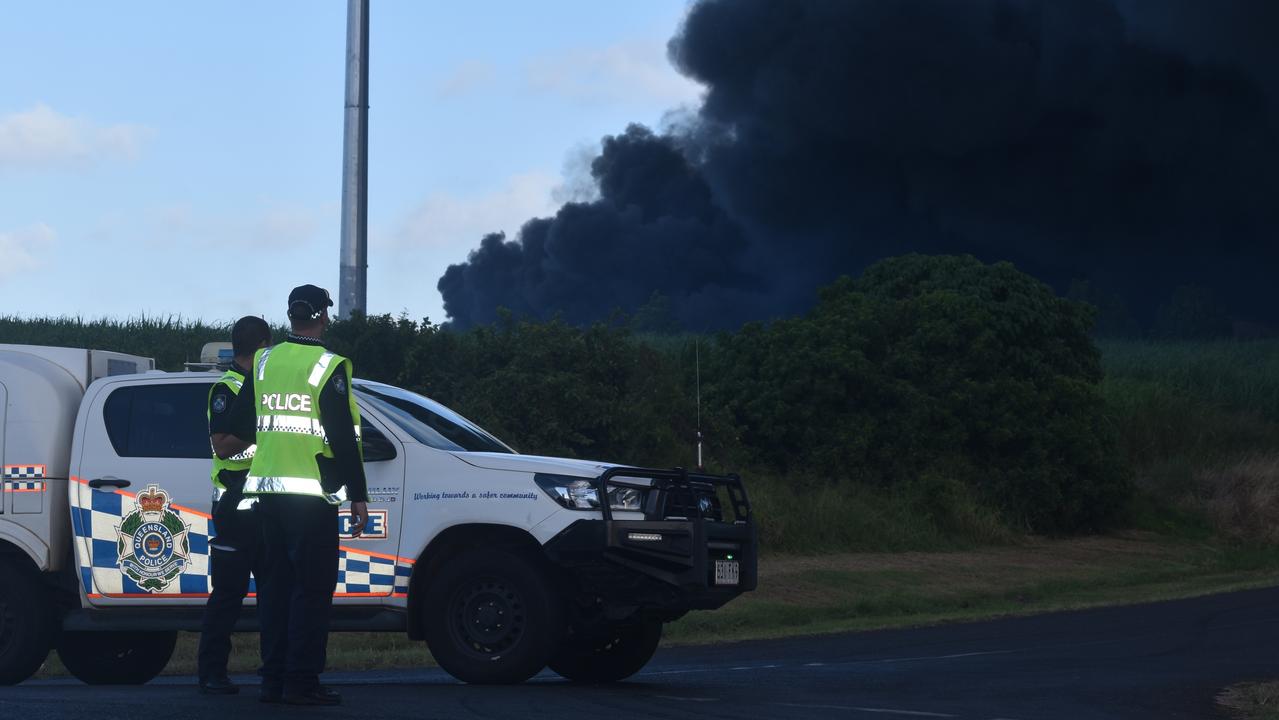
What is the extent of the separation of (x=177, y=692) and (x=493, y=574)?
1.85 metres

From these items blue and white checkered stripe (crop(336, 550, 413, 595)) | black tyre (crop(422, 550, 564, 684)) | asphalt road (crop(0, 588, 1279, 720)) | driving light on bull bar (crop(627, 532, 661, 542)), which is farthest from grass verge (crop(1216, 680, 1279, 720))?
blue and white checkered stripe (crop(336, 550, 413, 595))

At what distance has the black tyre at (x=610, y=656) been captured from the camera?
9.82 m

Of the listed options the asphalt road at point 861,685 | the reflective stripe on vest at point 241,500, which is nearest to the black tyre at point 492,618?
the asphalt road at point 861,685

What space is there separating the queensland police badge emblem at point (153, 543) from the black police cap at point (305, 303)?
240cm

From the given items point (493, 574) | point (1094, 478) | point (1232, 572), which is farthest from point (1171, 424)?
point (493, 574)

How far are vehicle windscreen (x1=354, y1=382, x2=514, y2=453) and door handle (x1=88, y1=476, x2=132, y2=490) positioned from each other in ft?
4.99

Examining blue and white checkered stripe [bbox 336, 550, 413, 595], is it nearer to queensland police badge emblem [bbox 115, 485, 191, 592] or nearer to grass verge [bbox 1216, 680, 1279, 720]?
queensland police badge emblem [bbox 115, 485, 191, 592]

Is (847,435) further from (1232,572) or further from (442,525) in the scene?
(442,525)

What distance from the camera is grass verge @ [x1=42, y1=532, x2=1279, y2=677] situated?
15.2 meters

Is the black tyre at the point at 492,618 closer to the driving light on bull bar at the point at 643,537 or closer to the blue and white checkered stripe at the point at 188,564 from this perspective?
the blue and white checkered stripe at the point at 188,564

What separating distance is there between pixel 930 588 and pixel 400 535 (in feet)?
42.0

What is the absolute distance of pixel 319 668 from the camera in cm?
751

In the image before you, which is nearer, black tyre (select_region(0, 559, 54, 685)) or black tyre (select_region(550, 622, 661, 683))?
black tyre (select_region(0, 559, 54, 685))

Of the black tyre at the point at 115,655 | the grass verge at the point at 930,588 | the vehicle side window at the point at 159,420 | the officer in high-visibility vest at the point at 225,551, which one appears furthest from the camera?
the grass verge at the point at 930,588
